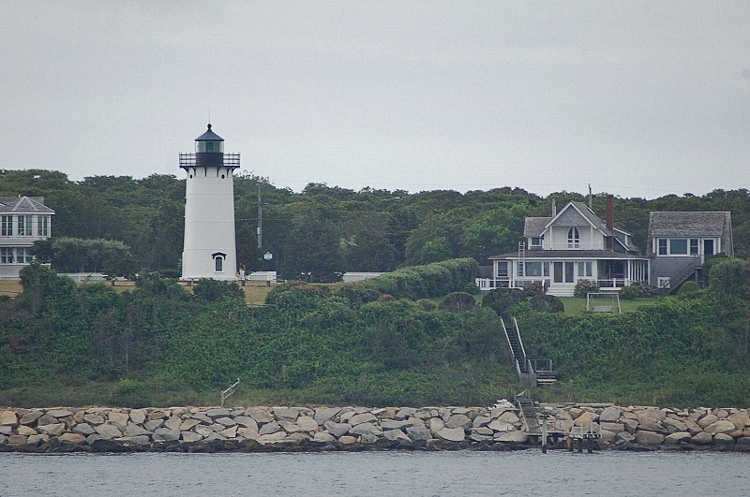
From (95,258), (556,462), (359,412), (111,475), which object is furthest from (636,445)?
(95,258)

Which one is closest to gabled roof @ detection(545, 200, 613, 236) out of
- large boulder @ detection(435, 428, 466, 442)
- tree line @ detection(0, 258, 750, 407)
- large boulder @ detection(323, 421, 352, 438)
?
tree line @ detection(0, 258, 750, 407)

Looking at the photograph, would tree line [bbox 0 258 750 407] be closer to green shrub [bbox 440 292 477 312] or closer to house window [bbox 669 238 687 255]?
green shrub [bbox 440 292 477 312]

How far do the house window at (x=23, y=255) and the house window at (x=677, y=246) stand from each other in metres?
31.5

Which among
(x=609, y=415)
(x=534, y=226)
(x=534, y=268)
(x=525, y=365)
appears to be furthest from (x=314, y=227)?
(x=609, y=415)

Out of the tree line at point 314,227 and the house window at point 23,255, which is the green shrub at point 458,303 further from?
the house window at point 23,255

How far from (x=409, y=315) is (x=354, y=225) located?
1052 inches

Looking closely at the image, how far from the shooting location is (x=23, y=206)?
248 ft

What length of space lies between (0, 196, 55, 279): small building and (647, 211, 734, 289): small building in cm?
3045

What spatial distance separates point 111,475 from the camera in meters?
46.0

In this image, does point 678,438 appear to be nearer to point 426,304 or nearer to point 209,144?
point 426,304

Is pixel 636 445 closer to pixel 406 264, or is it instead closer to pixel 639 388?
pixel 639 388

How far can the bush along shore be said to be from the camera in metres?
49.4

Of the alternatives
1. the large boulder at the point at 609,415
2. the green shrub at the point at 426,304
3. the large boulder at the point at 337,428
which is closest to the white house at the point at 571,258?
the green shrub at the point at 426,304

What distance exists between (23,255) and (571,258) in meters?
27.7
